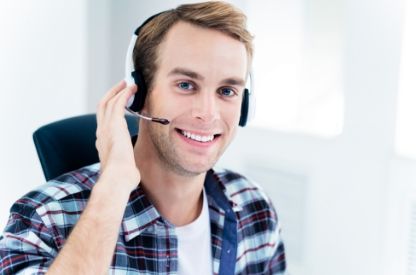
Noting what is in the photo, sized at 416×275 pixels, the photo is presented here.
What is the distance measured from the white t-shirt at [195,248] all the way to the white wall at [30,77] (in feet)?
4.80

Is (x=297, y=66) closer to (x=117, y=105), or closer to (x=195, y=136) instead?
(x=195, y=136)

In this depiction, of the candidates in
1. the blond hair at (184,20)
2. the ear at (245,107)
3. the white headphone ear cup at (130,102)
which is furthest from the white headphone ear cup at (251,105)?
the white headphone ear cup at (130,102)

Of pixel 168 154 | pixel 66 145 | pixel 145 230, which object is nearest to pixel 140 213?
pixel 145 230

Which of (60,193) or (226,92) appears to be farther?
(226,92)

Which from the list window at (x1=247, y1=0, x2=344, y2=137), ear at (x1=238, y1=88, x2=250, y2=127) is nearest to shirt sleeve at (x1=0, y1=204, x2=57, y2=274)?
ear at (x1=238, y1=88, x2=250, y2=127)

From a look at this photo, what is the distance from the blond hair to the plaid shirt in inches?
11.3

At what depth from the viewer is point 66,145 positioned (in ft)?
4.44

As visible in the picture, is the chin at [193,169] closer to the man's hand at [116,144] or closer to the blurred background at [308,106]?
the man's hand at [116,144]

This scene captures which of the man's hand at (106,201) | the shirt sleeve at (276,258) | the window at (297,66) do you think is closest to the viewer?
the man's hand at (106,201)

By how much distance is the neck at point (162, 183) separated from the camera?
136cm

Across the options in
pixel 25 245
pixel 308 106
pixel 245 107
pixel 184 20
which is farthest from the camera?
Answer: pixel 308 106

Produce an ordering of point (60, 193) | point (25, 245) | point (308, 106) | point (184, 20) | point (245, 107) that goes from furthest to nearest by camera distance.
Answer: point (308, 106), point (245, 107), point (184, 20), point (60, 193), point (25, 245)

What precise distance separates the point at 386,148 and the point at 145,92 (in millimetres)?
1074

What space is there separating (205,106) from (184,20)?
219mm
